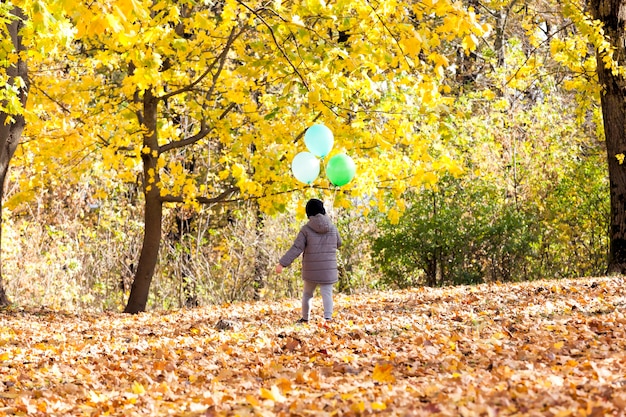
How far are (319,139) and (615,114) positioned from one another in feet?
17.8

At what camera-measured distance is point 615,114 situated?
478 inches

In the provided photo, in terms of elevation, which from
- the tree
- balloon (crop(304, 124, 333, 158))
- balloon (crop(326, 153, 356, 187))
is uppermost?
the tree

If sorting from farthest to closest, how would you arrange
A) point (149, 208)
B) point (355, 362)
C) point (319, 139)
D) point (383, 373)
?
point (149, 208) → point (319, 139) → point (355, 362) → point (383, 373)

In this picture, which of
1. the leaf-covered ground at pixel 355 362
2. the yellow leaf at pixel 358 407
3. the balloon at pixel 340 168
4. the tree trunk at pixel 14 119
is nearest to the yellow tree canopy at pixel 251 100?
the balloon at pixel 340 168

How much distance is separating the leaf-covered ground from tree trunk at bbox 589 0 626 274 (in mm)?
2340

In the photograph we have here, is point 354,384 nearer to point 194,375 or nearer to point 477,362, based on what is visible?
point 477,362

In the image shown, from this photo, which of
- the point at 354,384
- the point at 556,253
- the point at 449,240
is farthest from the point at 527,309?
the point at 556,253

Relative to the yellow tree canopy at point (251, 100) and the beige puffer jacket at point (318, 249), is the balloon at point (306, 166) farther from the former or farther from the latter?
the beige puffer jacket at point (318, 249)

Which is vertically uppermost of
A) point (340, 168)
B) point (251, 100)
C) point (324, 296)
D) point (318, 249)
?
point (251, 100)

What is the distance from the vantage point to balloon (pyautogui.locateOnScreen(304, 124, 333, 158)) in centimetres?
905

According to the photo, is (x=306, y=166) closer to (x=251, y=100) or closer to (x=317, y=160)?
(x=317, y=160)

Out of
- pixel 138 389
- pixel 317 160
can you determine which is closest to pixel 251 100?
pixel 317 160

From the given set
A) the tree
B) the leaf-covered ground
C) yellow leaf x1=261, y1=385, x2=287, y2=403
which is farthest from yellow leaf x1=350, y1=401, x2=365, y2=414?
the tree

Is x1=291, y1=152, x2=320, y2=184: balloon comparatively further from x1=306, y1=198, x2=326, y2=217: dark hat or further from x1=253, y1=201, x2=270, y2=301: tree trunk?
x1=253, y1=201, x2=270, y2=301: tree trunk
